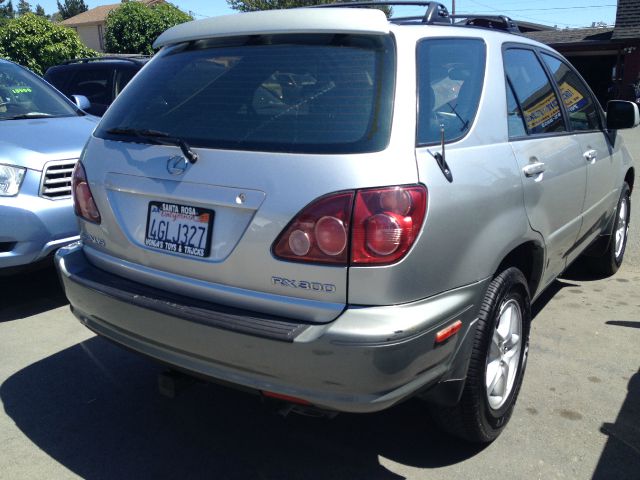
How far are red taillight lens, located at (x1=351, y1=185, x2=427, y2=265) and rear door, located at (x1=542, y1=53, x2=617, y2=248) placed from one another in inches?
84.9

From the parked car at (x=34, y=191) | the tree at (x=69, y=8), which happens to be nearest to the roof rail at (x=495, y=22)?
the parked car at (x=34, y=191)

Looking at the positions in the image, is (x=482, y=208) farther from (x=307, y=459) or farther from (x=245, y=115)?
(x=307, y=459)

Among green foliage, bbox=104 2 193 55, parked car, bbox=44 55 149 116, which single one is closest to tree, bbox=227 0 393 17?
green foliage, bbox=104 2 193 55

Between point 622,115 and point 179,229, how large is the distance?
3413mm

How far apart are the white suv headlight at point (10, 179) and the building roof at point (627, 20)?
26.2 meters

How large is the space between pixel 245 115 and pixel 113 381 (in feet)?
6.08

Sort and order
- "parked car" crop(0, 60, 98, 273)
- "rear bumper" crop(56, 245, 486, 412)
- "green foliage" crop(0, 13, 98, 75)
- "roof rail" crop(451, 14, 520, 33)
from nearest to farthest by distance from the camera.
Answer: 1. "rear bumper" crop(56, 245, 486, 412)
2. "roof rail" crop(451, 14, 520, 33)
3. "parked car" crop(0, 60, 98, 273)
4. "green foliage" crop(0, 13, 98, 75)

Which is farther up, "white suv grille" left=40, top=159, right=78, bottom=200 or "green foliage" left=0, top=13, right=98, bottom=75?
"green foliage" left=0, top=13, right=98, bottom=75

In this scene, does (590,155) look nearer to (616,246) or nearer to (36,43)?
(616,246)

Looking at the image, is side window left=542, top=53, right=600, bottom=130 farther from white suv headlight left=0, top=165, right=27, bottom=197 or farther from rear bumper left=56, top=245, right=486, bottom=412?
white suv headlight left=0, top=165, right=27, bottom=197

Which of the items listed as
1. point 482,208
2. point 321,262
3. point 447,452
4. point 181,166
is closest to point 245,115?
point 181,166

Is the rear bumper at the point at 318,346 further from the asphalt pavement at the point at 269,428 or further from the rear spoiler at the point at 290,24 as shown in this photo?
the rear spoiler at the point at 290,24

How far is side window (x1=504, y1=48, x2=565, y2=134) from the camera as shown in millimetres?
3277

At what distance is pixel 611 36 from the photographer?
26297mm
